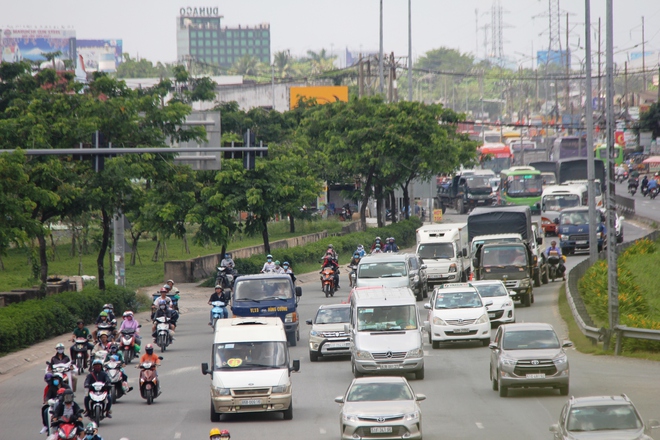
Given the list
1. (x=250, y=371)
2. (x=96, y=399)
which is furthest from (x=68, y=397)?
(x=250, y=371)

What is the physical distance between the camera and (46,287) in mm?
36438

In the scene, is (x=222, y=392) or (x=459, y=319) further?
(x=459, y=319)

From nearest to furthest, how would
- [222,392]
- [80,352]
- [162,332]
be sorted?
[222,392] → [80,352] → [162,332]

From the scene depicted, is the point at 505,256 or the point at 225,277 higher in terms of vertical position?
the point at 505,256

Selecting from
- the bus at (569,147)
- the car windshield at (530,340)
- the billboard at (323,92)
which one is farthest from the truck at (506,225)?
the billboard at (323,92)

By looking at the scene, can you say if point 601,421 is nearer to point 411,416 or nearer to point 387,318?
point 411,416

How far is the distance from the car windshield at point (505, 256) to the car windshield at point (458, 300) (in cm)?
796

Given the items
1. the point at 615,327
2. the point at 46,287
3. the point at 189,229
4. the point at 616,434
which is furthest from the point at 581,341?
the point at 189,229

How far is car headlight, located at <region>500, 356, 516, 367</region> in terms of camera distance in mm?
21031

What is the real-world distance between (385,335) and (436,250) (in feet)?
62.3

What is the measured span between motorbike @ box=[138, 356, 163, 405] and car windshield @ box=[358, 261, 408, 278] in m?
15.7

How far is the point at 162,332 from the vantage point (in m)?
30.2

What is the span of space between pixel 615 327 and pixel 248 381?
37.9 feet

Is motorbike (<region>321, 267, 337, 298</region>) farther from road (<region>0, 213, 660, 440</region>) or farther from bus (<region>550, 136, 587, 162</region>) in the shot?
bus (<region>550, 136, 587, 162</region>)
